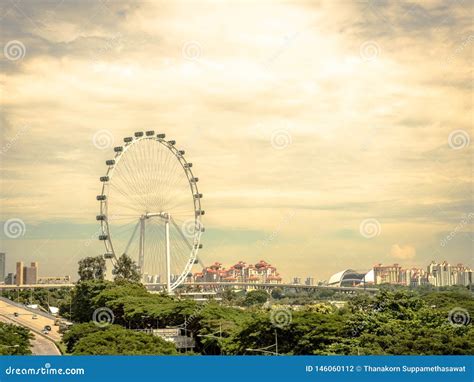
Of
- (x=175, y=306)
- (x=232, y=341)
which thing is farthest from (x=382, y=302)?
(x=175, y=306)

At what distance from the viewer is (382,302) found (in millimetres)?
46000

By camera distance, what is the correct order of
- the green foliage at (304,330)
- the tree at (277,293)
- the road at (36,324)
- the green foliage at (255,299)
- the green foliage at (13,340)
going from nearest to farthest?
the green foliage at (304,330)
the green foliage at (13,340)
the road at (36,324)
the green foliage at (255,299)
the tree at (277,293)

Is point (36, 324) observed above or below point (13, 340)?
below

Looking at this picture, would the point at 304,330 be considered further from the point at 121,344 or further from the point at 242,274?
the point at 242,274

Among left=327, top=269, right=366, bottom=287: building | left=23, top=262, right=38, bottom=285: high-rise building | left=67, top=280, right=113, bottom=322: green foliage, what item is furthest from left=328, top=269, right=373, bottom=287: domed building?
left=67, top=280, right=113, bottom=322: green foliage

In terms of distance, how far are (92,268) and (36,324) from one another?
1455cm

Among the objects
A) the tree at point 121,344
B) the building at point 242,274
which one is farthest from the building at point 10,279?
the tree at point 121,344

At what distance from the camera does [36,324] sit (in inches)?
2921

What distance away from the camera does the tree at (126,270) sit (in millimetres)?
82188

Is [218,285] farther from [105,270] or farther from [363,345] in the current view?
[363,345]

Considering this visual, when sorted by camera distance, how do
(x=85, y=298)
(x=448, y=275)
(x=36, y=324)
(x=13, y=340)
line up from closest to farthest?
1. (x=13, y=340)
2. (x=85, y=298)
3. (x=36, y=324)
4. (x=448, y=275)

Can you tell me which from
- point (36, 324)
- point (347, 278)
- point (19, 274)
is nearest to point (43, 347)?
point (36, 324)

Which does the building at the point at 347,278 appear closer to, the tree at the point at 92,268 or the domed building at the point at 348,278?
the domed building at the point at 348,278

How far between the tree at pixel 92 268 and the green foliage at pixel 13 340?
119 feet
